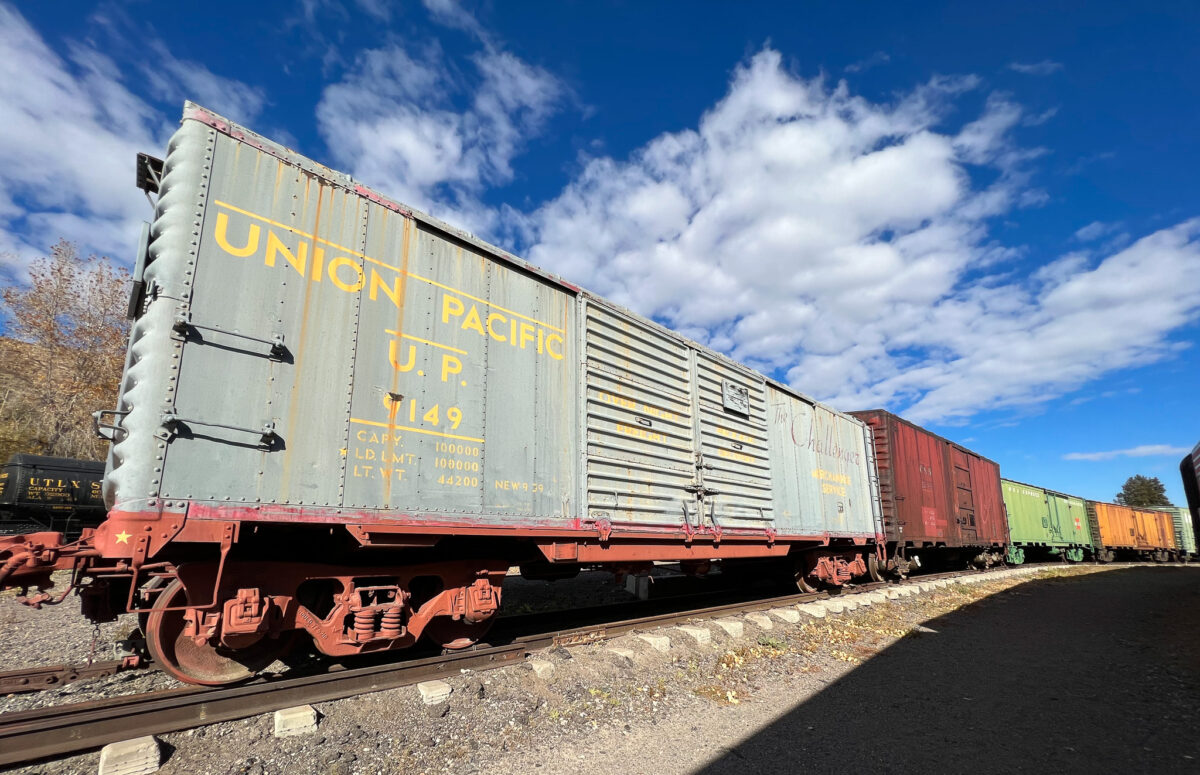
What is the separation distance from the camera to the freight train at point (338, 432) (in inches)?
148

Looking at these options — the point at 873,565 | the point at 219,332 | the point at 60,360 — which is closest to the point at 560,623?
the point at 219,332

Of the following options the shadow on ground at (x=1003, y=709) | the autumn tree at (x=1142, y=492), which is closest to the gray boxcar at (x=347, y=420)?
the shadow on ground at (x=1003, y=709)

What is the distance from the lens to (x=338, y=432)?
14.4 feet

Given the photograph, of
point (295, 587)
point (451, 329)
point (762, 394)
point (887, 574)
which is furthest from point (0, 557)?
point (887, 574)

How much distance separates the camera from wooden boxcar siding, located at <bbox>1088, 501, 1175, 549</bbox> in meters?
31.5

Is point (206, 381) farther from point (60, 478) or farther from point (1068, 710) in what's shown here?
point (60, 478)

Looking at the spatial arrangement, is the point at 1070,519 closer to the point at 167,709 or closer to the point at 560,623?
the point at 560,623

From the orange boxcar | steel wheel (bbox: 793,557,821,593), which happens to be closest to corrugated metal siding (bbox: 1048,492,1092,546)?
the orange boxcar

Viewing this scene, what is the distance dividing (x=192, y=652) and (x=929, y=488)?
16.5 metres

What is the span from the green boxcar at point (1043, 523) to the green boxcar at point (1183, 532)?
14914 millimetres

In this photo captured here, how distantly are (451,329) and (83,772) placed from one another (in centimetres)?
378

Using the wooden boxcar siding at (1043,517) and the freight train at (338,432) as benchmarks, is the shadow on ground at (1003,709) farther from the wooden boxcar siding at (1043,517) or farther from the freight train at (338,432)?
the wooden boxcar siding at (1043,517)

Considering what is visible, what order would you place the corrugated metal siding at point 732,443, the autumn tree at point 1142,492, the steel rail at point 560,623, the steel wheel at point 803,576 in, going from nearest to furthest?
1. the steel rail at point 560,623
2. the corrugated metal siding at point 732,443
3. the steel wheel at point 803,576
4. the autumn tree at point 1142,492

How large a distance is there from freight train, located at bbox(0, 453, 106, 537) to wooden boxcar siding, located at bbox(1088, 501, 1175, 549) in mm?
43417
